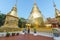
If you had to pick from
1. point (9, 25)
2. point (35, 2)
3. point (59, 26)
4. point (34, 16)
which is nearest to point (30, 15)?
point (34, 16)

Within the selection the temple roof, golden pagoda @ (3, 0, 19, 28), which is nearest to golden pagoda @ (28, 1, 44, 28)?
the temple roof

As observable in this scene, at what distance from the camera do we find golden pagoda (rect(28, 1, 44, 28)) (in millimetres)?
10520

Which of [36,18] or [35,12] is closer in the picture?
[36,18]

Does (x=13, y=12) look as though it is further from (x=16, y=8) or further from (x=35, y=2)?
(x=35, y=2)

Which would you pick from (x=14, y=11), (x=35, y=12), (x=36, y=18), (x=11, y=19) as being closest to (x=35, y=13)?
(x=35, y=12)

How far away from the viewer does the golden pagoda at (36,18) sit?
414 inches

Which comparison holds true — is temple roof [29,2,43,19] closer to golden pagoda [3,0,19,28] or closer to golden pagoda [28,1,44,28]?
golden pagoda [28,1,44,28]

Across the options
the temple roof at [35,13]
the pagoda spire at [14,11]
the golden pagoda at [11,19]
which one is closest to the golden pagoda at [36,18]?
the temple roof at [35,13]

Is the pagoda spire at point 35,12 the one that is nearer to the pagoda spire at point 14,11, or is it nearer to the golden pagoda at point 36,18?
the golden pagoda at point 36,18

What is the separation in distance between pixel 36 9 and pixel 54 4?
1.92m

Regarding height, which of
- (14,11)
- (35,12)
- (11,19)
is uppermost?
(14,11)

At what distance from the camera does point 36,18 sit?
35.4ft

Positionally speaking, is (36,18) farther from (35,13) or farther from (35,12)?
(35,12)

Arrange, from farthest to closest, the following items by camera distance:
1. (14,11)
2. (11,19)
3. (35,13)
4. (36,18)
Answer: (35,13)
(14,11)
(36,18)
(11,19)
